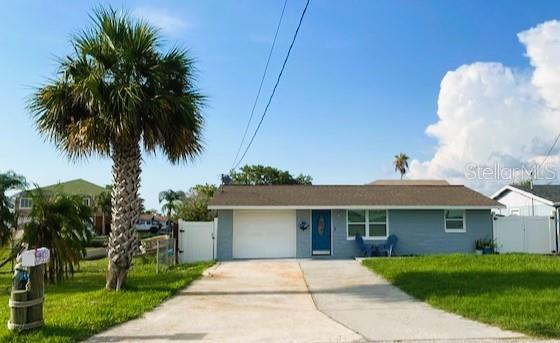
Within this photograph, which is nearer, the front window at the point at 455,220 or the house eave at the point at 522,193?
the front window at the point at 455,220

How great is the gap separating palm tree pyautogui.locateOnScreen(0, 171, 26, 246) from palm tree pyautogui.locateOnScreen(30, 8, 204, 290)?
227 inches

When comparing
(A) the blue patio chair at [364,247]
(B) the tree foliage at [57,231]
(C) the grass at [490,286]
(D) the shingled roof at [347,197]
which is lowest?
(C) the grass at [490,286]

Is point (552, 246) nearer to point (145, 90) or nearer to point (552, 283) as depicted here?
point (552, 283)

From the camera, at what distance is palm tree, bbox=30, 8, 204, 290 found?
11.4 meters

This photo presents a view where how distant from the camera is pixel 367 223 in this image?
21391 mm

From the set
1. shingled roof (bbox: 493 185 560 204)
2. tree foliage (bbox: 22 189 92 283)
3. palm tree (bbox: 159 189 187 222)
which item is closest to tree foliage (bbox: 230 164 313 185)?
palm tree (bbox: 159 189 187 222)

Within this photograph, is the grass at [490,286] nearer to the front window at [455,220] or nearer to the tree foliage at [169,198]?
the front window at [455,220]

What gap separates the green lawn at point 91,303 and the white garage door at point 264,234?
4868 millimetres

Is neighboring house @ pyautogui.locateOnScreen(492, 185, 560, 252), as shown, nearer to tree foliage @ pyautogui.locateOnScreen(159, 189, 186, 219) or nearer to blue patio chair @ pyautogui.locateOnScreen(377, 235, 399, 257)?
blue patio chair @ pyautogui.locateOnScreen(377, 235, 399, 257)

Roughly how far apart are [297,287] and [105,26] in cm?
767

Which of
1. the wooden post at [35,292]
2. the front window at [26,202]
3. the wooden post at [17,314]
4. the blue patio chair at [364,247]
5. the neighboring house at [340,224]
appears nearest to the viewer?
the wooden post at [17,314]

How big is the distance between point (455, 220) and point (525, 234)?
11.8ft

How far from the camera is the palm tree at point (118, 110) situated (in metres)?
11.4

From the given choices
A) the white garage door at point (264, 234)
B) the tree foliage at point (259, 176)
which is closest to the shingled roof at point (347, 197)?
the white garage door at point (264, 234)
